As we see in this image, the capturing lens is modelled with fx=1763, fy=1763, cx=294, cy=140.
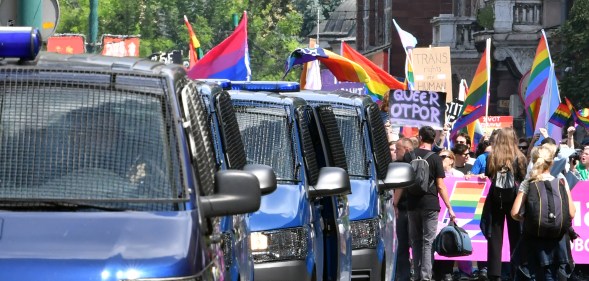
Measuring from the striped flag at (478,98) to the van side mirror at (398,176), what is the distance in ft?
44.0

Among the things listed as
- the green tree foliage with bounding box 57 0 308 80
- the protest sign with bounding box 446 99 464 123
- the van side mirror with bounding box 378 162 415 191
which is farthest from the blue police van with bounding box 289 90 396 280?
the green tree foliage with bounding box 57 0 308 80

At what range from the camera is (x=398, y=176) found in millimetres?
13250

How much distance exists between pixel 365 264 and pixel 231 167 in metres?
4.33

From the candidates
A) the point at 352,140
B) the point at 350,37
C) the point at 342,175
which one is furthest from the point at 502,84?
the point at 350,37

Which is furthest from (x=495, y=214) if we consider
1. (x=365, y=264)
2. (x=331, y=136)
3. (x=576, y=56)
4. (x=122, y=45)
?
(x=122, y=45)

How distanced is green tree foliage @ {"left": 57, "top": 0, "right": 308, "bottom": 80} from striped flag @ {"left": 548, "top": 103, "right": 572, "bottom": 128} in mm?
51140

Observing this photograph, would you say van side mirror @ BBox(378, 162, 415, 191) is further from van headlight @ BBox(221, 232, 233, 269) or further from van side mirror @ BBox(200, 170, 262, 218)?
van side mirror @ BBox(200, 170, 262, 218)

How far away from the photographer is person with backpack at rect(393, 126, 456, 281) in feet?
58.5

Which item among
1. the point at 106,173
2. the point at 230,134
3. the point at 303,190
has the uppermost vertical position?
the point at 106,173

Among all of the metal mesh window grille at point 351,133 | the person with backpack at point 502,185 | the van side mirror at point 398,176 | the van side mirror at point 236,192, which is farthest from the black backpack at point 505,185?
the van side mirror at point 236,192

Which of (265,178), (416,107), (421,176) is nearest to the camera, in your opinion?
(265,178)

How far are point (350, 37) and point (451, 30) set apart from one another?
5932 centimetres

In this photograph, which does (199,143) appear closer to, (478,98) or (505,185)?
(505,185)

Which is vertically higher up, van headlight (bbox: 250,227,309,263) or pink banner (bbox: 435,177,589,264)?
Answer: van headlight (bbox: 250,227,309,263)
